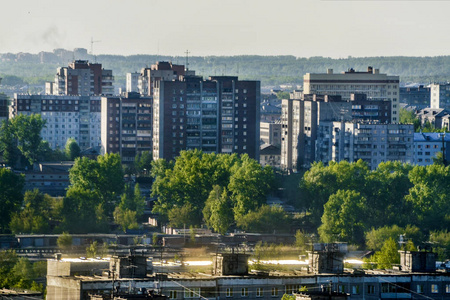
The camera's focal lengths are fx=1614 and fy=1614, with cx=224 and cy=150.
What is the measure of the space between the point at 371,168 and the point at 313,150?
28.5ft

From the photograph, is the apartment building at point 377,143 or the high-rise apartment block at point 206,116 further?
the high-rise apartment block at point 206,116

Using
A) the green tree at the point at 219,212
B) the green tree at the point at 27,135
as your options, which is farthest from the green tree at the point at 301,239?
the green tree at the point at 27,135

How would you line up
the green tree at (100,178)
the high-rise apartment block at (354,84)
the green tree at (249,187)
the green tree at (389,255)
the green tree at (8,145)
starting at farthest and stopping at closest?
the high-rise apartment block at (354,84), the green tree at (8,145), the green tree at (100,178), the green tree at (249,187), the green tree at (389,255)

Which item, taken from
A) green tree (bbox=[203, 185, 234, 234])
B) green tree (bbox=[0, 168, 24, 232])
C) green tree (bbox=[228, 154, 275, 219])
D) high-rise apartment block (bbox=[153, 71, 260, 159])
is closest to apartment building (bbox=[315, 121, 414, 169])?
high-rise apartment block (bbox=[153, 71, 260, 159])

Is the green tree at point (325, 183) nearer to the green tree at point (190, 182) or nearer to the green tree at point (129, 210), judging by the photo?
the green tree at point (190, 182)

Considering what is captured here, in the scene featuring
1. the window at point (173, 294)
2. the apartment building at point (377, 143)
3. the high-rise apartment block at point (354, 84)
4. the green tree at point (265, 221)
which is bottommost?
the green tree at point (265, 221)

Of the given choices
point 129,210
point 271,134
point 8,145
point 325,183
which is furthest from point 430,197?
point 271,134

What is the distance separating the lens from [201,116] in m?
118

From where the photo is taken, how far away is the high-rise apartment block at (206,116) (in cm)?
11725

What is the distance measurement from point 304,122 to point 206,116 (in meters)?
9.92

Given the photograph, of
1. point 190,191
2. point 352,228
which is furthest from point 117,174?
point 352,228

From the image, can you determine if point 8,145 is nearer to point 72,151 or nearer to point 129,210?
point 72,151

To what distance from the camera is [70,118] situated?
157m

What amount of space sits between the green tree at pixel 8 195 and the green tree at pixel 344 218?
682 inches
